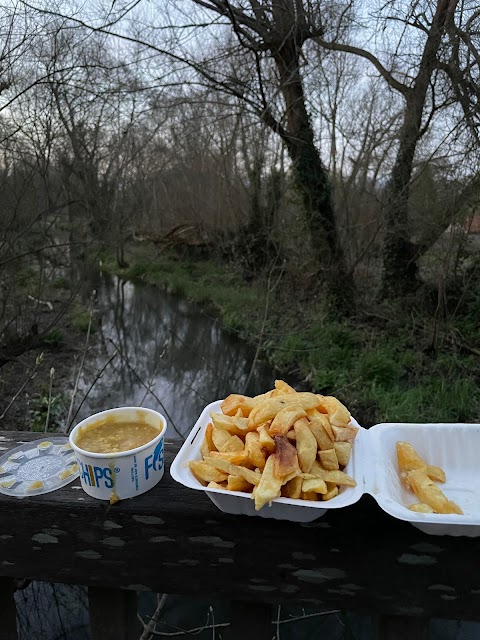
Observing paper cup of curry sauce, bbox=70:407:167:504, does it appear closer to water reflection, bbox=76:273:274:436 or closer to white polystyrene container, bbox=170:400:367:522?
white polystyrene container, bbox=170:400:367:522

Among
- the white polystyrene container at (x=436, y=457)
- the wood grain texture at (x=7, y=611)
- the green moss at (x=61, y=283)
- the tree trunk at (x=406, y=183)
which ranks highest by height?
the tree trunk at (x=406, y=183)

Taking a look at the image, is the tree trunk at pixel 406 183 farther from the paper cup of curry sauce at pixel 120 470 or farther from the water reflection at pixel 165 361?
the paper cup of curry sauce at pixel 120 470

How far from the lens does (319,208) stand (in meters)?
8.22

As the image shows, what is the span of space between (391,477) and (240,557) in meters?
0.34

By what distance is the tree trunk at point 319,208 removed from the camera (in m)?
7.85

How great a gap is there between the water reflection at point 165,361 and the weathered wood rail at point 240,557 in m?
3.40

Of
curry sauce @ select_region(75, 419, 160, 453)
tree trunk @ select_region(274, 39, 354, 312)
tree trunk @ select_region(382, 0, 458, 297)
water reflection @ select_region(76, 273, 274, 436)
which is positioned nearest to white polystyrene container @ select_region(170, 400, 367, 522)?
curry sauce @ select_region(75, 419, 160, 453)

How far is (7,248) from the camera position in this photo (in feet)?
14.5

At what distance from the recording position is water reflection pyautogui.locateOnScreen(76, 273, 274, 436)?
6469mm

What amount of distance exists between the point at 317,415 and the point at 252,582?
0.35 metres

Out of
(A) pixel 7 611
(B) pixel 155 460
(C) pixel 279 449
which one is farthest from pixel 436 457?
(A) pixel 7 611

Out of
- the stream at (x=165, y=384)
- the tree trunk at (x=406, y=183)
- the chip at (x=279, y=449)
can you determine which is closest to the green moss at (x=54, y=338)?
the stream at (x=165, y=384)

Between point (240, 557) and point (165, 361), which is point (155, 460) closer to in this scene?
point (240, 557)

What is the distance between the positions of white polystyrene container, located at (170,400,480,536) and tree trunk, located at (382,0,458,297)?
542 cm
